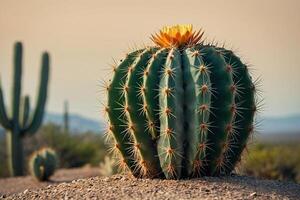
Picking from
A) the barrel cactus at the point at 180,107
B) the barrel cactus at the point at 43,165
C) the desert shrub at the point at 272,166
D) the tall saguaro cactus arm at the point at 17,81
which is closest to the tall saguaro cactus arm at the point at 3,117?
the tall saguaro cactus arm at the point at 17,81

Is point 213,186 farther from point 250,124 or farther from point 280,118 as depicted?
Result: point 280,118

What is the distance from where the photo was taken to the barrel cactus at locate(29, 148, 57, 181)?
14.4 meters

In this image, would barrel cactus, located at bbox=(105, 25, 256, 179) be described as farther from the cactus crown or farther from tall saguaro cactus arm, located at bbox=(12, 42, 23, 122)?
tall saguaro cactus arm, located at bbox=(12, 42, 23, 122)

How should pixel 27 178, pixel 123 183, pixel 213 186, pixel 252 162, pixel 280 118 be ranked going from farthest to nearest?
1. pixel 280 118
2. pixel 252 162
3. pixel 27 178
4. pixel 123 183
5. pixel 213 186

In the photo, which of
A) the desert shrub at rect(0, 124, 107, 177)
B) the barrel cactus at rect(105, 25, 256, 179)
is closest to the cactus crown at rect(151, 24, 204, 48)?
the barrel cactus at rect(105, 25, 256, 179)

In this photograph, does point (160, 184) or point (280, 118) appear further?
point (280, 118)

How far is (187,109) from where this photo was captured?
22.1ft

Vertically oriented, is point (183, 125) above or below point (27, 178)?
above

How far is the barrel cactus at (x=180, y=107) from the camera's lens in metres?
6.72

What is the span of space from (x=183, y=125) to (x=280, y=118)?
166m

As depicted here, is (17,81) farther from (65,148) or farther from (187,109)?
(187,109)

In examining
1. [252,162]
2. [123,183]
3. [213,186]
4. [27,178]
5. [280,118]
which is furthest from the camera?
[280,118]

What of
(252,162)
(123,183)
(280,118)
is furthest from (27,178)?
(280,118)

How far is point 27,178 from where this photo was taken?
603 inches
